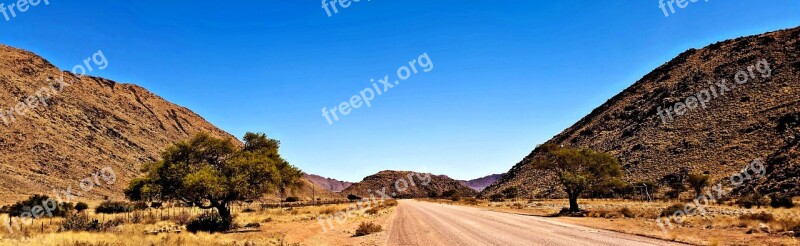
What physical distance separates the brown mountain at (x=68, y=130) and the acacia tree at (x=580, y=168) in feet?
217

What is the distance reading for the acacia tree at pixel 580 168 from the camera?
41.1m

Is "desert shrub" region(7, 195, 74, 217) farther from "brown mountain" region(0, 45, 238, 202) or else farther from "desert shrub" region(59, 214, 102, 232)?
"desert shrub" region(59, 214, 102, 232)

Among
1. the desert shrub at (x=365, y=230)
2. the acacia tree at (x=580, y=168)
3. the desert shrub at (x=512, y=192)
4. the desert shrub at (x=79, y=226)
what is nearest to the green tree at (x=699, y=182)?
the acacia tree at (x=580, y=168)

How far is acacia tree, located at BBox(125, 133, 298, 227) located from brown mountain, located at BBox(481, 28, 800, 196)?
176ft

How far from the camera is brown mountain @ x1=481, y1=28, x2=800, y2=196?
6419 cm

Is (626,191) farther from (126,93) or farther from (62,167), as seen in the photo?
(126,93)

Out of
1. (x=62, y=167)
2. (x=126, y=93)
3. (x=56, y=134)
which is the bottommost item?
(x=62, y=167)

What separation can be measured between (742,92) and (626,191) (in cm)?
3018

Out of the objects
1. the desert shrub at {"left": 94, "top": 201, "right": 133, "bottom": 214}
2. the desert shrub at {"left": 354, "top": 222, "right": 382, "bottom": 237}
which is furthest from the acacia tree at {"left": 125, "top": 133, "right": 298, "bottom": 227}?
the desert shrub at {"left": 94, "top": 201, "right": 133, "bottom": 214}

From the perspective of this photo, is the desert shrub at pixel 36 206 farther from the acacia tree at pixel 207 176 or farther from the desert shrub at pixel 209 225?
the desert shrub at pixel 209 225

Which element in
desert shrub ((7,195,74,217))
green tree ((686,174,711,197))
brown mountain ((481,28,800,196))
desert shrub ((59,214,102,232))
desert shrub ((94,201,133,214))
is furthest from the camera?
brown mountain ((481,28,800,196))

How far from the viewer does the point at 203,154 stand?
31844 mm

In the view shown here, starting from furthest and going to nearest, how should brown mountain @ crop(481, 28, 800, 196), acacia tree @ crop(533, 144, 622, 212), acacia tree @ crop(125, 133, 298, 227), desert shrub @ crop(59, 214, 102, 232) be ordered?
brown mountain @ crop(481, 28, 800, 196), acacia tree @ crop(533, 144, 622, 212), acacia tree @ crop(125, 133, 298, 227), desert shrub @ crop(59, 214, 102, 232)

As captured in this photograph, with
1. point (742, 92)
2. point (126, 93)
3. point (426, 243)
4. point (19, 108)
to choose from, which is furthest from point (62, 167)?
point (742, 92)
